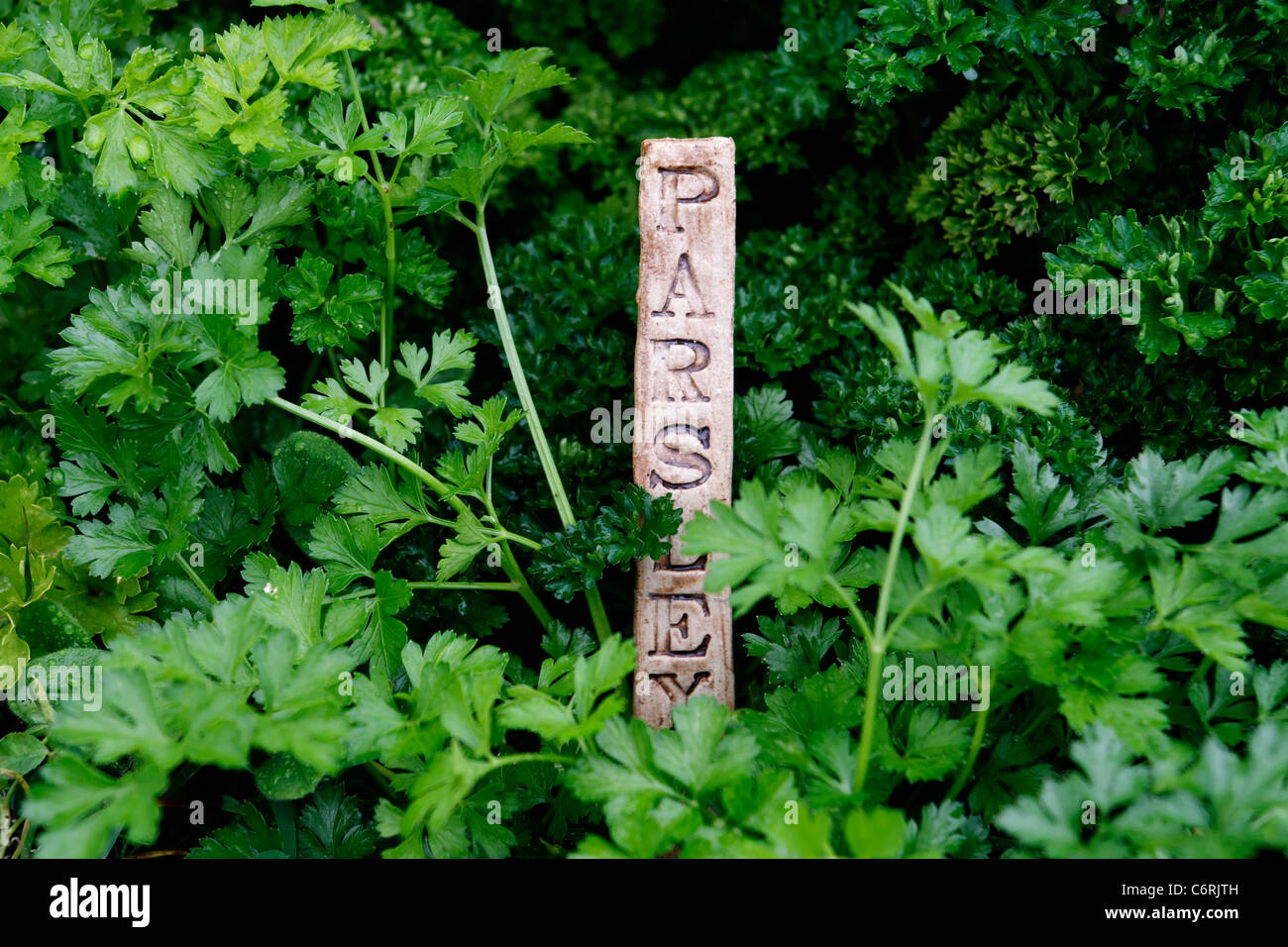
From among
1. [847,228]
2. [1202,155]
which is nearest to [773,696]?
[847,228]

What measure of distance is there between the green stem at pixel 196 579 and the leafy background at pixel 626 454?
0.03 metres

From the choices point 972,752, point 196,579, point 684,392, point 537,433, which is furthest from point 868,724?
point 196,579

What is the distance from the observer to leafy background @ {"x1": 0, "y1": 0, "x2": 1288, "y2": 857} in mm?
1019

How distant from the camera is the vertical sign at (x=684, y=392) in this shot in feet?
4.40

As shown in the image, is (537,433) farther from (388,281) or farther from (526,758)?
(526,758)

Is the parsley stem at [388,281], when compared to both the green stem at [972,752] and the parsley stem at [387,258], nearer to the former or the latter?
the parsley stem at [387,258]

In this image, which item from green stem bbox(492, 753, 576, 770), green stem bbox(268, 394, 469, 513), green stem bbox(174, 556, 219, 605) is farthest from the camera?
green stem bbox(174, 556, 219, 605)

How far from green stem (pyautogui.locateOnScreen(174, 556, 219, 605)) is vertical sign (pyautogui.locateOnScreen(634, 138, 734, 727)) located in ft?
2.11

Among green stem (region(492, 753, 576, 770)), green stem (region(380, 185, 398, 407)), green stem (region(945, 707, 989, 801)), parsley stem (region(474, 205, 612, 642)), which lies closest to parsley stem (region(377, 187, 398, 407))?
green stem (region(380, 185, 398, 407))

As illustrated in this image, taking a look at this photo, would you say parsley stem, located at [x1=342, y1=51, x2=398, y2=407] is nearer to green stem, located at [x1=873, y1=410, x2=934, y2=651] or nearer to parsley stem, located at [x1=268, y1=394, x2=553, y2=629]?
parsley stem, located at [x1=268, y1=394, x2=553, y2=629]

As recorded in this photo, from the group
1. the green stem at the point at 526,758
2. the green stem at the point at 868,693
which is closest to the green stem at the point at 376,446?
the green stem at the point at 526,758
